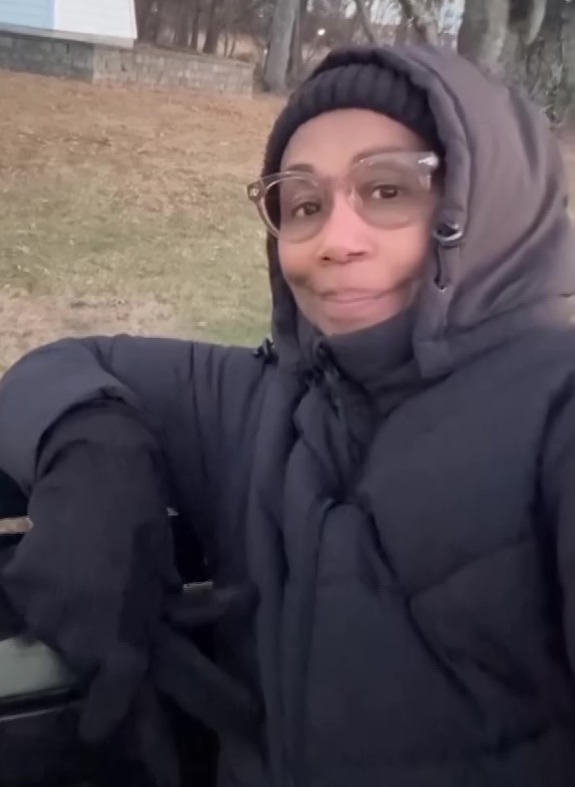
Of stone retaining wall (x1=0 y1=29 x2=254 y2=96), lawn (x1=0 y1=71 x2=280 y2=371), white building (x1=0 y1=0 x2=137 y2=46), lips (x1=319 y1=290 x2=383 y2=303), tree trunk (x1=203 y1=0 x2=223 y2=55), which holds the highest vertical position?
tree trunk (x1=203 y1=0 x2=223 y2=55)

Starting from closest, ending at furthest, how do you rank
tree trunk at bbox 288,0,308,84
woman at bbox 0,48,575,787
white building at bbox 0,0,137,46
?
woman at bbox 0,48,575,787 < tree trunk at bbox 288,0,308,84 < white building at bbox 0,0,137,46

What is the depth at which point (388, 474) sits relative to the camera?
82cm

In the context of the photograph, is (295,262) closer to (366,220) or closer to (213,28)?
(366,220)

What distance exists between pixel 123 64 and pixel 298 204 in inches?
30.9

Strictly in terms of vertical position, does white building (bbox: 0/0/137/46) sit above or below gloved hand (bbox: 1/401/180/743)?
above

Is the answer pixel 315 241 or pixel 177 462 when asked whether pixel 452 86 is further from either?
pixel 177 462

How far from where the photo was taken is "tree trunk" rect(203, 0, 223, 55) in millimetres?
1488

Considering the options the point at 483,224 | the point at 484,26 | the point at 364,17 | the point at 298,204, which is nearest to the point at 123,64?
the point at 364,17

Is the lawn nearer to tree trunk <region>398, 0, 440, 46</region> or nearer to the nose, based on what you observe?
tree trunk <region>398, 0, 440, 46</region>

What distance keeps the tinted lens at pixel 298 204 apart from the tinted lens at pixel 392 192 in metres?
0.04

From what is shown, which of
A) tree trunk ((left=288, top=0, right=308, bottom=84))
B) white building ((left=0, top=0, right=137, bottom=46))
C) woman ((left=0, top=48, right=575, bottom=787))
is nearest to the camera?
woman ((left=0, top=48, right=575, bottom=787))

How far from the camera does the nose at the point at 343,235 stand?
0.85 metres

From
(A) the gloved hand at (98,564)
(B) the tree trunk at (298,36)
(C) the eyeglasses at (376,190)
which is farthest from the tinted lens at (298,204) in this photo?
(B) the tree trunk at (298,36)

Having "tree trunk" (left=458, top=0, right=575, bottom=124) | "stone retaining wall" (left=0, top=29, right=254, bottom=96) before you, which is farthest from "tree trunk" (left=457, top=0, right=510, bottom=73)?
"stone retaining wall" (left=0, top=29, right=254, bottom=96)
